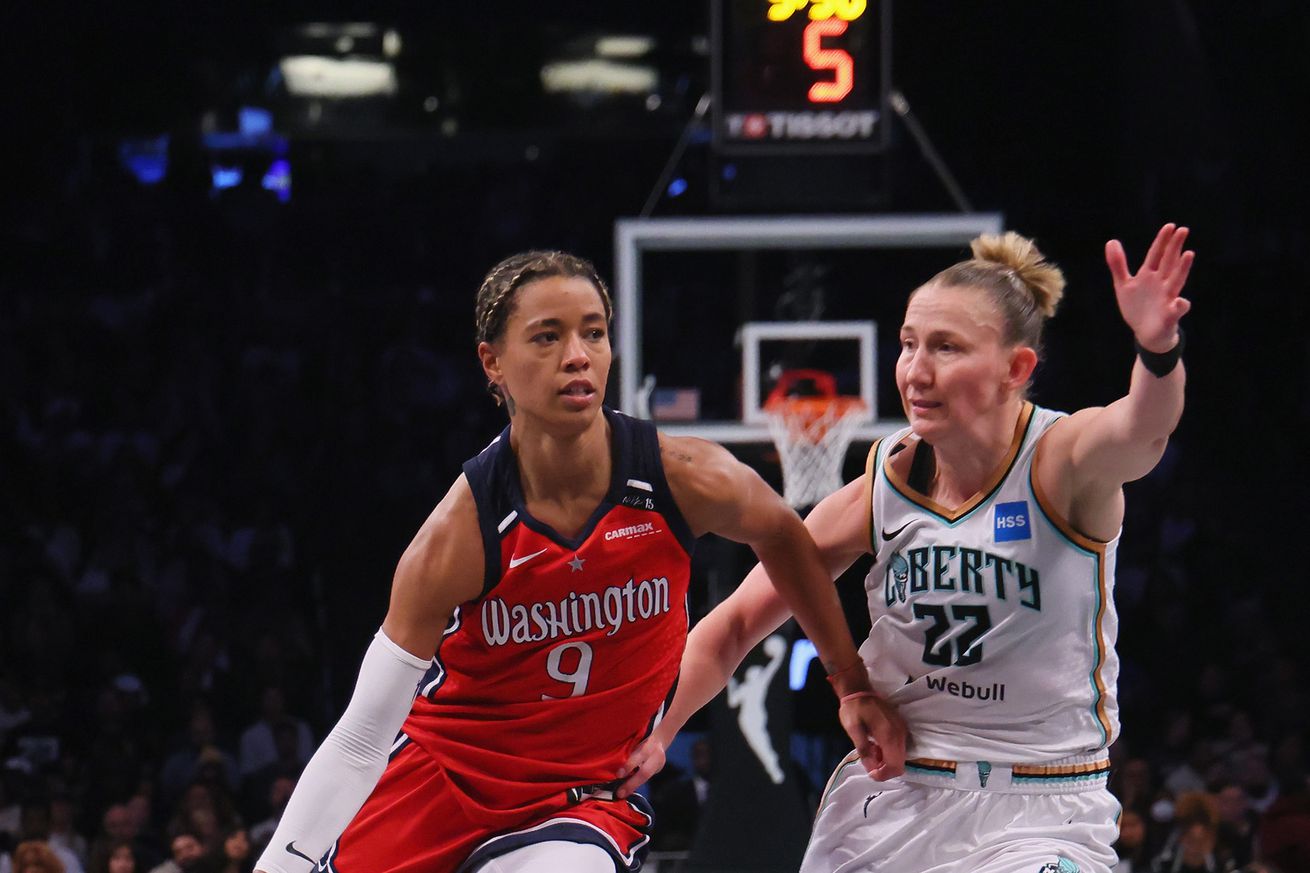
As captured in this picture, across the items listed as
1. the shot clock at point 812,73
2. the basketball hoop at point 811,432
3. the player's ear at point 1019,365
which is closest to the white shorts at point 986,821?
the player's ear at point 1019,365

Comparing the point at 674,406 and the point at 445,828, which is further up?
the point at 445,828

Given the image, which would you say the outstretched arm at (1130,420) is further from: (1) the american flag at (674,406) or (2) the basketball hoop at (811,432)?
(1) the american flag at (674,406)

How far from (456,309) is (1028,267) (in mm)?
8535

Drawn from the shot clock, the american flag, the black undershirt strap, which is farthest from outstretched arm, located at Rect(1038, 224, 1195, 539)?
the american flag

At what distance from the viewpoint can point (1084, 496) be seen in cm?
301

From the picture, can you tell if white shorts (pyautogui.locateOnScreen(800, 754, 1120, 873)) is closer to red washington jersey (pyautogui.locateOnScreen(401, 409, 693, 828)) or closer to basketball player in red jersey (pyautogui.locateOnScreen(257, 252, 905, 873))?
basketball player in red jersey (pyautogui.locateOnScreen(257, 252, 905, 873))

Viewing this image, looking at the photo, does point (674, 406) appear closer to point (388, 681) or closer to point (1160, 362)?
point (388, 681)

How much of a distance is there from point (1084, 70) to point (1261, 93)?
4.20ft

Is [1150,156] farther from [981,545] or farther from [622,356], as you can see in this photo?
[981,545]

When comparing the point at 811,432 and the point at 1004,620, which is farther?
the point at 811,432

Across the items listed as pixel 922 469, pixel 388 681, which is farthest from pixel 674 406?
pixel 388 681

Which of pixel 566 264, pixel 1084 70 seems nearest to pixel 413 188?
pixel 1084 70

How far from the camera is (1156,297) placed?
274 cm

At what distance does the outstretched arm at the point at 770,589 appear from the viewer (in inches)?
121
